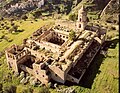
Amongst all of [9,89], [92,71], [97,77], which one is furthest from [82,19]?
[9,89]

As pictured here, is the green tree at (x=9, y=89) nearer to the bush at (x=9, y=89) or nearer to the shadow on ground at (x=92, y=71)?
the bush at (x=9, y=89)

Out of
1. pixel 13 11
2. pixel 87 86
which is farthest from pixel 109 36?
pixel 13 11

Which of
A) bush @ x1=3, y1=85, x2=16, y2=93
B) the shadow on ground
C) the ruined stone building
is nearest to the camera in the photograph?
the shadow on ground

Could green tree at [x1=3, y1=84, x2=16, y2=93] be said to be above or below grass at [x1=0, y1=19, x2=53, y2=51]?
below

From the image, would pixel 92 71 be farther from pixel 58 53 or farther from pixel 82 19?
pixel 82 19

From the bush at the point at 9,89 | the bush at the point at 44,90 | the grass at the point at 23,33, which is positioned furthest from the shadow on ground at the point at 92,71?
the grass at the point at 23,33

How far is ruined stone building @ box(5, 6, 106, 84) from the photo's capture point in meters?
53.3

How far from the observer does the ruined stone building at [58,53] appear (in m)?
53.3

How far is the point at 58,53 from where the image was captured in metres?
60.0

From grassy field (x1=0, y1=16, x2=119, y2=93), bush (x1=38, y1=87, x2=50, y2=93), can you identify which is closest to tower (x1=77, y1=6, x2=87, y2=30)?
grassy field (x1=0, y1=16, x2=119, y2=93)

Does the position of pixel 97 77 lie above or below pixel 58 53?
below

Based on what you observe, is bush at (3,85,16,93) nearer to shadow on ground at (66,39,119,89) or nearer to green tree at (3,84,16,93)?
green tree at (3,84,16,93)

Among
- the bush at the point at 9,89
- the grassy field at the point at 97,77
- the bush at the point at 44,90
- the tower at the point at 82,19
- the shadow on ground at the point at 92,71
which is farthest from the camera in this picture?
the tower at the point at 82,19

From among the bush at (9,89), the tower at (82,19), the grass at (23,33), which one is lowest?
the bush at (9,89)
